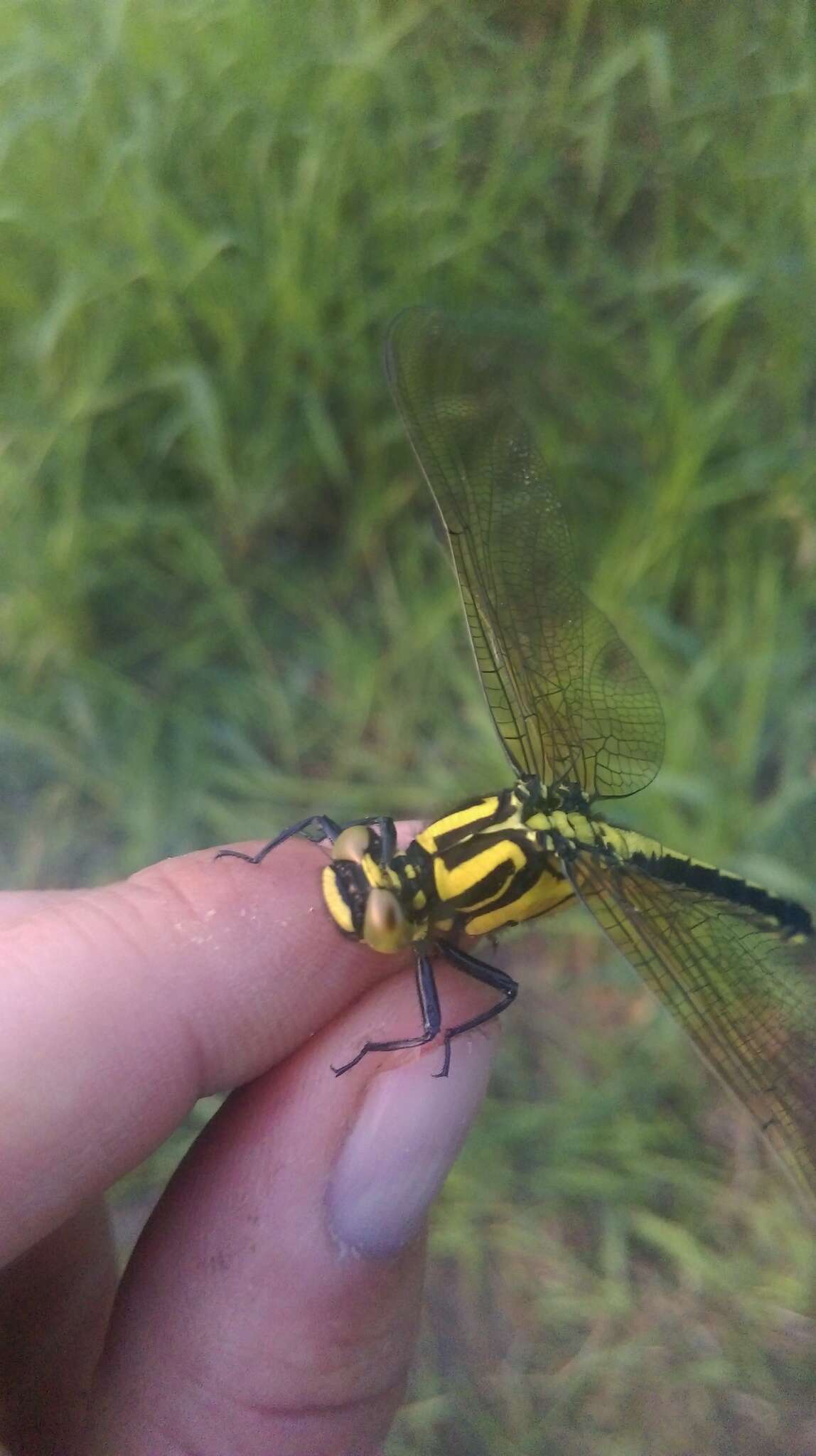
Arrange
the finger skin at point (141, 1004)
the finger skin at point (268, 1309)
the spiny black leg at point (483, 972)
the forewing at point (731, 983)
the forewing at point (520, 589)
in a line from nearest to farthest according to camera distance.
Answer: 1. the finger skin at point (141, 1004)
2. the finger skin at point (268, 1309)
3. the forewing at point (731, 983)
4. the spiny black leg at point (483, 972)
5. the forewing at point (520, 589)

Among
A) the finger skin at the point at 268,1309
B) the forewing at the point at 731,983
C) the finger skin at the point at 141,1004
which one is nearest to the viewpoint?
the finger skin at the point at 141,1004

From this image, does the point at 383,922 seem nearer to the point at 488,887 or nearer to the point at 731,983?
the point at 488,887

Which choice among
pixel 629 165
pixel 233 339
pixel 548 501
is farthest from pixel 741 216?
pixel 233 339

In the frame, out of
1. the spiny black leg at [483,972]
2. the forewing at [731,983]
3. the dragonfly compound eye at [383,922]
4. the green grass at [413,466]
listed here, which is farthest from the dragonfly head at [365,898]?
the green grass at [413,466]

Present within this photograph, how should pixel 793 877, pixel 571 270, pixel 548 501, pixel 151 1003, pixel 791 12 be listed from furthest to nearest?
1. pixel 571 270
2. pixel 791 12
3. pixel 793 877
4. pixel 548 501
5. pixel 151 1003

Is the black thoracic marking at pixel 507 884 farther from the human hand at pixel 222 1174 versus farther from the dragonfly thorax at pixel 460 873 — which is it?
the human hand at pixel 222 1174

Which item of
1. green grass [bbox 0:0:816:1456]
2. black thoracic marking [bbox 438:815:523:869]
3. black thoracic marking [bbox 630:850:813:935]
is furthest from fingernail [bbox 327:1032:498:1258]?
green grass [bbox 0:0:816:1456]

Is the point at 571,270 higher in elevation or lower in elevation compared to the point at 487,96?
lower

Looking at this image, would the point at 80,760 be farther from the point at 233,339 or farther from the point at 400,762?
the point at 233,339
